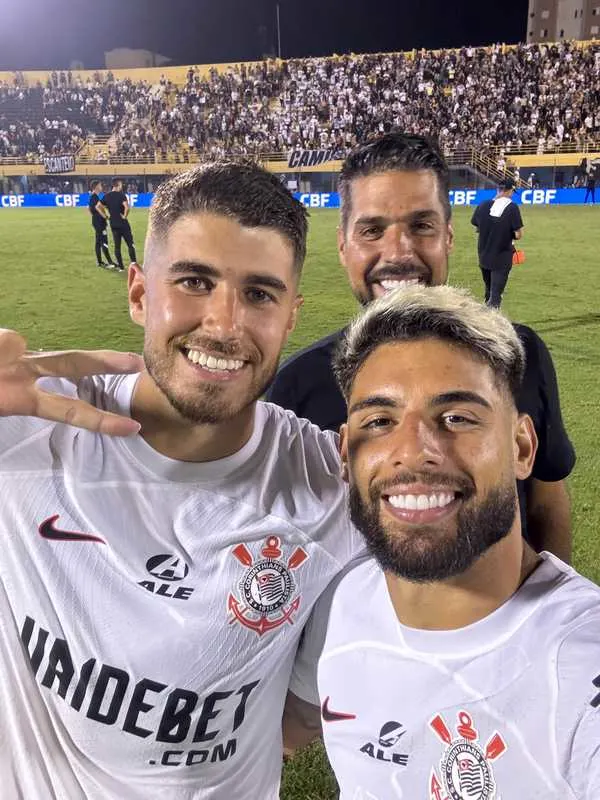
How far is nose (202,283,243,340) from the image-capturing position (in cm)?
180

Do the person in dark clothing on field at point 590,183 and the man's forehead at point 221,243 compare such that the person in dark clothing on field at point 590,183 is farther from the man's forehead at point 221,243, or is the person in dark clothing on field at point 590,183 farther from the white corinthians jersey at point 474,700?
the white corinthians jersey at point 474,700

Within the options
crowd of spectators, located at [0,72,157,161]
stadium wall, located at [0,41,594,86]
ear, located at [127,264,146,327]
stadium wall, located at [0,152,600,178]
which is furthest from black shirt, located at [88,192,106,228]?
stadium wall, located at [0,41,594,86]

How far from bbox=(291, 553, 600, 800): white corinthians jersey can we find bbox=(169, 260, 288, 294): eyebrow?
923mm

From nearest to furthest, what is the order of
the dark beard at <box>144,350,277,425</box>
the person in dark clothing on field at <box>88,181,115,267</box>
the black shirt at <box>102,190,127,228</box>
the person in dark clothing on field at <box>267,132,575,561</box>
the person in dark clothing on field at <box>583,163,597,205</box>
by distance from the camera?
the dark beard at <box>144,350,277,425</box>
the person in dark clothing on field at <box>267,132,575,561</box>
the black shirt at <box>102,190,127,228</box>
the person in dark clothing on field at <box>88,181,115,267</box>
the person in dark clothing on field at <box>583,163,597,205</box>

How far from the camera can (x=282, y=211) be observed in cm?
195

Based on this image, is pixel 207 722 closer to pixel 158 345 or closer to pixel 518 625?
pixel 518 625

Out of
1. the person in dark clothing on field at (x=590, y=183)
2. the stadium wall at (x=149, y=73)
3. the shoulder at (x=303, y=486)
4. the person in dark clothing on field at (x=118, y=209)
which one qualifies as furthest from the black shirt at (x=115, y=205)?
the stadium wall at (x=149, y=73)

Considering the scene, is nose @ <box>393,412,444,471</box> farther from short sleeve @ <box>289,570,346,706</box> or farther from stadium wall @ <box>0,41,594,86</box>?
stadium wall @ <box>0,41,594,86</box>

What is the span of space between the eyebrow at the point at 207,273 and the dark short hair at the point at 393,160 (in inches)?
50.2

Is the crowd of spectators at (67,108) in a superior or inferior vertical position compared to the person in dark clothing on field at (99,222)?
superior

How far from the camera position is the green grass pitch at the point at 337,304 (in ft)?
16.4

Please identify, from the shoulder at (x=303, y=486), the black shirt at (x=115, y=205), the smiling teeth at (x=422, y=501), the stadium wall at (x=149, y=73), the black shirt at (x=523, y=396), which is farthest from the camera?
the stadium wall at (x=149, y=73)

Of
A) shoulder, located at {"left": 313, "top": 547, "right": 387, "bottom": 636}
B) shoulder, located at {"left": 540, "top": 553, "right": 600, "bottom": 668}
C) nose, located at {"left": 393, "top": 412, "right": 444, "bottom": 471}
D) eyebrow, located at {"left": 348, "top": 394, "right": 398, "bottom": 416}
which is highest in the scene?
eyebrow, located at {"left": 348, "top": 394, "right": 398, "bottom": 416}

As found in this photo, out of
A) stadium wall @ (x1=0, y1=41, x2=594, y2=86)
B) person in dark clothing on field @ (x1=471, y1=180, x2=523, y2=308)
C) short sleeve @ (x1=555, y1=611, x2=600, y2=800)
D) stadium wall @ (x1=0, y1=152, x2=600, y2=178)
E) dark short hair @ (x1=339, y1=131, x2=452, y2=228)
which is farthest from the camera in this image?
stadium wall @ (x1=0, y1=41, x2=594, y2=86)
